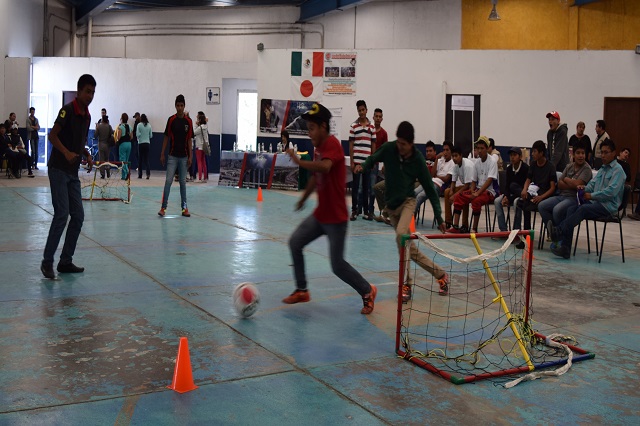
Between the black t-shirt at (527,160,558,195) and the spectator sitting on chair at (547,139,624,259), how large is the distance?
25.2 inches

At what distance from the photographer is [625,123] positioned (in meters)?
18.6

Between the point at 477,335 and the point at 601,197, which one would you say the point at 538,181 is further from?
the point at 477,335

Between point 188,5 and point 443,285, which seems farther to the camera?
point 188,5

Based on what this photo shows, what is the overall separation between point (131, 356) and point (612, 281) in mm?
5851

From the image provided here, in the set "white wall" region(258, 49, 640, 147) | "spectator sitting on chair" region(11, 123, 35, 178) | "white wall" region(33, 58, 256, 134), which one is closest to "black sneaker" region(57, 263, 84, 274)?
"white wall" region(258, 49, 640, 147)

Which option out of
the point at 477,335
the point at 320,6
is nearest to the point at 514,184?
the point at 477,335

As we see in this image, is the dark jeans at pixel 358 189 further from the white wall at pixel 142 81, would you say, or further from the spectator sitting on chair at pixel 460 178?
the white wall at pixel 142 81

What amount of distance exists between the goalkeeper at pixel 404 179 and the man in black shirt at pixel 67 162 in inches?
114

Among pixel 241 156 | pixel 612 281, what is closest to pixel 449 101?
pixel 241 156

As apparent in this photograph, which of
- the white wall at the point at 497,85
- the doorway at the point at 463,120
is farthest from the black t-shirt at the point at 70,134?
the doorway at the point at 463,120

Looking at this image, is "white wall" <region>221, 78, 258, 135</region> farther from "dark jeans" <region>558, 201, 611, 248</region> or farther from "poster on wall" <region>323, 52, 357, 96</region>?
"dark jeans" <region>558, 201, 611, 248</region>

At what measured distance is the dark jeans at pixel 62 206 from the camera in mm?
7582

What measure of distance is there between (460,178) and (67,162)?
699cm

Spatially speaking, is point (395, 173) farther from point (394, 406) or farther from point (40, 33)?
point (40, 33)
